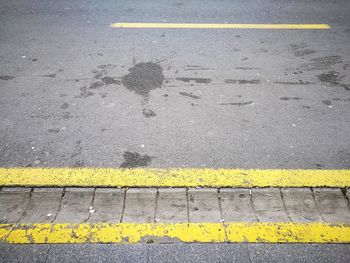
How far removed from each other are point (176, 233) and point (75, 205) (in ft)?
2.82

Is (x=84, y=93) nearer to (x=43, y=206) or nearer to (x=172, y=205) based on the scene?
(x=43, y=206)

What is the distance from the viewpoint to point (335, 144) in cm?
280

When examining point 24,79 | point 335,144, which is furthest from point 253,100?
point 24,79

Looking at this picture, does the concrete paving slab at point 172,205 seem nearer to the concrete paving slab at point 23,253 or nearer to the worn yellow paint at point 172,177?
the worn yellow paint at point 172,177

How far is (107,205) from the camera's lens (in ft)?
7.36

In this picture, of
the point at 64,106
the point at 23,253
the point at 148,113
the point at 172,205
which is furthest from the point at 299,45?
the point at 23,253

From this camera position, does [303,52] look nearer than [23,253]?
No

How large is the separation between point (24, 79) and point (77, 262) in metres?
2.69

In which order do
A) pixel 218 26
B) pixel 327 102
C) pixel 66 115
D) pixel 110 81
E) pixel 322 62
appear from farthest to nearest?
pixel 218 26 < pixel 322 62 < pixel 110 81 < pixel 327 102 < pixel 66 115

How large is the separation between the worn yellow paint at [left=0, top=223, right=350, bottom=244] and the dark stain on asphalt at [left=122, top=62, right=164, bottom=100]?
1.74 meters

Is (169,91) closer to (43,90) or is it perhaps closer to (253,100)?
(253,100)

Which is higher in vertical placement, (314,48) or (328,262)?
(314,48)

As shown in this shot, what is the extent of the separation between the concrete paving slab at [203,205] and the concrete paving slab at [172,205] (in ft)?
0.17

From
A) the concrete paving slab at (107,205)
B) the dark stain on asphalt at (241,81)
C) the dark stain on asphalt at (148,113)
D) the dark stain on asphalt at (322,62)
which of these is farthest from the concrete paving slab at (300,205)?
the dark stain on asphalt at (322,62)
